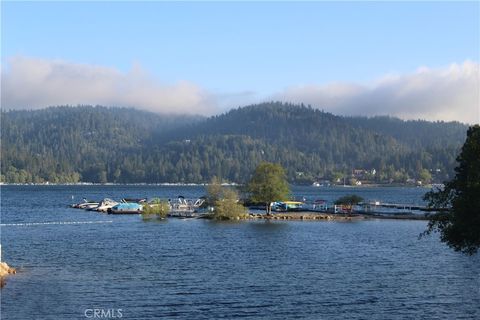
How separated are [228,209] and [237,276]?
68.3 metres

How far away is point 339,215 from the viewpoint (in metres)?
140

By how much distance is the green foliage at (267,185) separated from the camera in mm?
133875

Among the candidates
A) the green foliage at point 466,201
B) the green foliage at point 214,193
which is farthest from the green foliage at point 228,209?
the green foliage at point 466,201

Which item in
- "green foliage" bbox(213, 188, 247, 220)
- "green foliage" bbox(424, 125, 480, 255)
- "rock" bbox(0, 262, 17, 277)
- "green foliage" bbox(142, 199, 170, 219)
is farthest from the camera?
"green foliage" bbox(142, 199, 170, 219)

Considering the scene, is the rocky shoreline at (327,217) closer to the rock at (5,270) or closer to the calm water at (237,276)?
the calm water at (237,276)

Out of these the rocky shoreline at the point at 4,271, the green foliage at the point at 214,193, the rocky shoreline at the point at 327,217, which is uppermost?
the green foliage at the point at 214,193

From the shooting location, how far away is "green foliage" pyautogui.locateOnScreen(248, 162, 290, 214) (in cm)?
13388

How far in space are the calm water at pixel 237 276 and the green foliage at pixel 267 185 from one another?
115ft

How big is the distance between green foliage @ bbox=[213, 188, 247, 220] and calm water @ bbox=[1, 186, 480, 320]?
83.9 ft

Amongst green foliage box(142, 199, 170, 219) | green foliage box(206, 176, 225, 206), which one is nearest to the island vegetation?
green foliage box(206, 176, 225, 206)

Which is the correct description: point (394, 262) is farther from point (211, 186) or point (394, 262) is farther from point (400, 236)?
point (211, 186)

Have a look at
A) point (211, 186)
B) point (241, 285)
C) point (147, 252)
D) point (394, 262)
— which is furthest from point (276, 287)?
point (211, 186)

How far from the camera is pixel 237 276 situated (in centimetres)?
5791

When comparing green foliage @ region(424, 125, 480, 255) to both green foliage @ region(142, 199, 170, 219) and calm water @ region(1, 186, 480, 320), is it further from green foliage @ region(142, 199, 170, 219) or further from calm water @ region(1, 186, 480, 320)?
green foliage @ region(142, 199, 170, 219)
